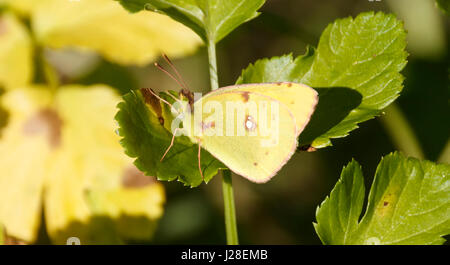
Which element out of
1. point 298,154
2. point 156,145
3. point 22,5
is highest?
point 22,5

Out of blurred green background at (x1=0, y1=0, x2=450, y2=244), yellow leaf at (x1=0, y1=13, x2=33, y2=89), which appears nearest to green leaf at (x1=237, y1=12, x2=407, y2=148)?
yellow leaf at (x1=0, y1=13, x2=33, y2=89)

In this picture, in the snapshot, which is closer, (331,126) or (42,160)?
(331,126)

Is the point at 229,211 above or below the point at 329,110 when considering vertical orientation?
below

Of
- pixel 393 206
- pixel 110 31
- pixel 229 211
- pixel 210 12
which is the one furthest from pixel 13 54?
pixel 393 206

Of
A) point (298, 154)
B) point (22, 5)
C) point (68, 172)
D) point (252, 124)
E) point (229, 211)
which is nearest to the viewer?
point (229, 211)

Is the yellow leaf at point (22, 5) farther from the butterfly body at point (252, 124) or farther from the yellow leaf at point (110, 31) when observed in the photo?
the butterfly body at point (252, 124)

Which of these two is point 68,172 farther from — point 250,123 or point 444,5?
point 444,5
